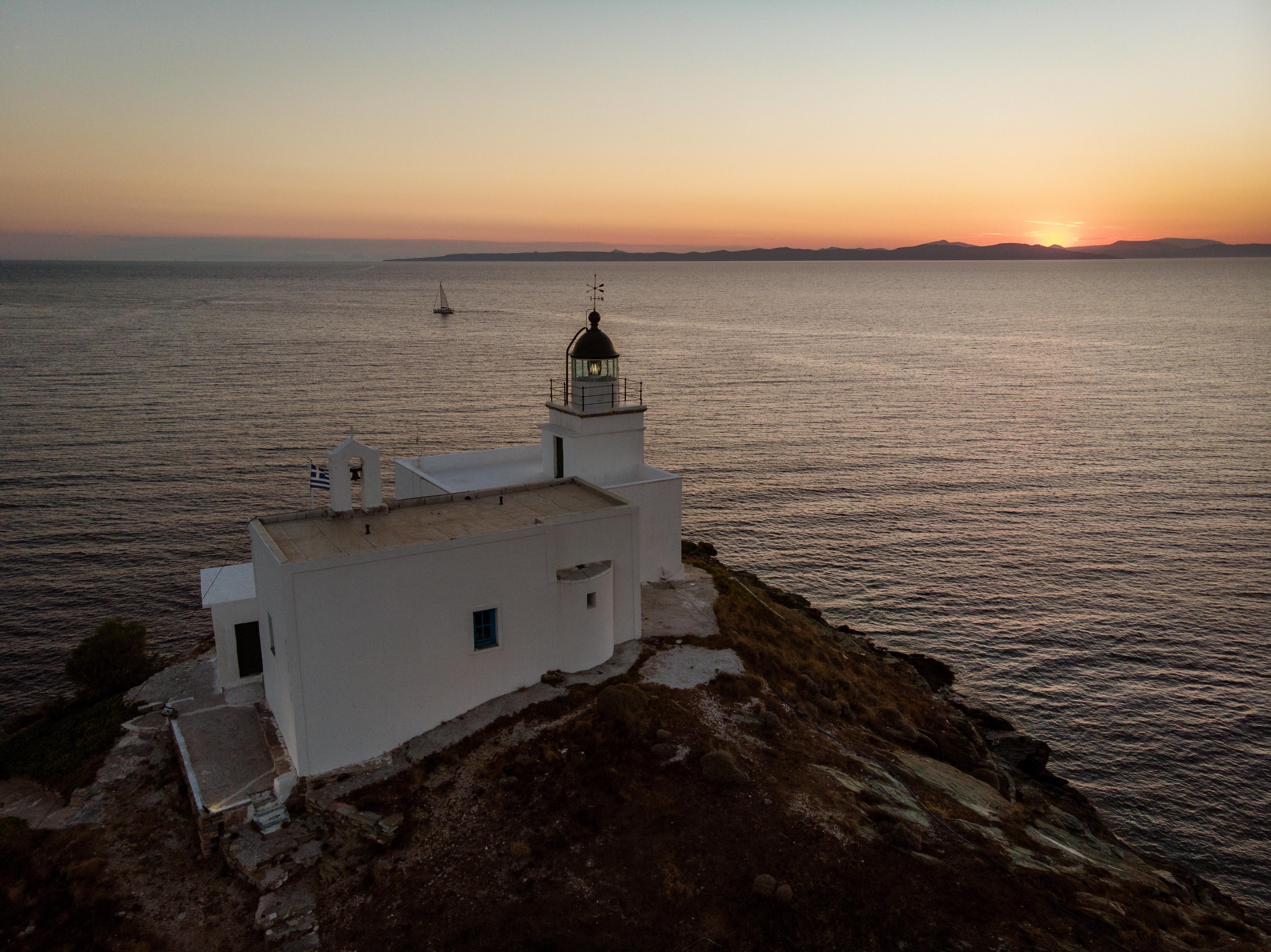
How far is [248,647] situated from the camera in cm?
2322

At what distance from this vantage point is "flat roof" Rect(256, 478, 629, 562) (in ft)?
65.2

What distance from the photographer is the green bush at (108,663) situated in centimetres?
2466

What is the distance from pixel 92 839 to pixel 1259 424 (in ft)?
253

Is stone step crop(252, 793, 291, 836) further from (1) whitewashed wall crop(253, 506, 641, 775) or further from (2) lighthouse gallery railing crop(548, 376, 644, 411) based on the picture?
(2) lighthouse gallery railing crop(548, 376, 644, 411)

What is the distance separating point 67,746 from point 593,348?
18871 mm

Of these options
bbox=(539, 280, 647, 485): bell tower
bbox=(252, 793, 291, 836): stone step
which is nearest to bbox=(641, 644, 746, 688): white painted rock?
bbox=(539, 280, 647, 485): bell tower

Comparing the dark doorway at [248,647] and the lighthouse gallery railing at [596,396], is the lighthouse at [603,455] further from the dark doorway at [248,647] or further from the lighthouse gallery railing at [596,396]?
the dark doorway at [248,647]

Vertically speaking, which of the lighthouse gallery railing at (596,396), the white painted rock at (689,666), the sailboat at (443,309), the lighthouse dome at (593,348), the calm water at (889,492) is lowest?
the calm water at (889,492)

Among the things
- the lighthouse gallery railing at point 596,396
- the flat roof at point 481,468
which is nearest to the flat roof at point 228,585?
the flat roof at point 481,468

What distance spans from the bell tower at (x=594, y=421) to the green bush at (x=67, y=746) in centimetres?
1506

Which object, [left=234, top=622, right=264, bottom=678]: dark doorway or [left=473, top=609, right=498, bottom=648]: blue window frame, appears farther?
[left=234, top=622, right=264, bottom=678]: dark doorway

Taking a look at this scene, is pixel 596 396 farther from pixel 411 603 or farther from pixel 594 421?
pixel 411 603

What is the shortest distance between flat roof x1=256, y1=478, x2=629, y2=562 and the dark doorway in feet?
11.2

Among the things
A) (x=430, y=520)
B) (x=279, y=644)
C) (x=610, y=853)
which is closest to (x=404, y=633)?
(x=279, y=644)
